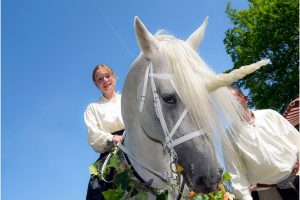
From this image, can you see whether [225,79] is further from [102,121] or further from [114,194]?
[102,121]

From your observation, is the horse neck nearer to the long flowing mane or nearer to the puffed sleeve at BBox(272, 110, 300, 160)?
the long flowing mane

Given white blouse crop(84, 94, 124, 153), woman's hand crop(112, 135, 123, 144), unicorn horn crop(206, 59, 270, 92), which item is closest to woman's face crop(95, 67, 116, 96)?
white blouse crop(84, 94, 124, 153)

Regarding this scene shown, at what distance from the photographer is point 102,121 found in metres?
4.74

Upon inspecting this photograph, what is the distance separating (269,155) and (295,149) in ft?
1.02

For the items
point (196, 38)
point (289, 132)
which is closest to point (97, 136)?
point (196, 38)

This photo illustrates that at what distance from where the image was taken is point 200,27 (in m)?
4.22

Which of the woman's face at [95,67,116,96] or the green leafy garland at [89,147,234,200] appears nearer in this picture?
the green leafy garland at [89,147,234,200]

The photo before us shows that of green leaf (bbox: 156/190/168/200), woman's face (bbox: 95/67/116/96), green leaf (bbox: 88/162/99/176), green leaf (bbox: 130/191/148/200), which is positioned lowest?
green leaf (bbox: 156/190/168/200)

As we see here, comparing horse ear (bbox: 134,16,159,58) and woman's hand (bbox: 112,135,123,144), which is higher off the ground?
horse ear (bbox: 134,16,159,58)

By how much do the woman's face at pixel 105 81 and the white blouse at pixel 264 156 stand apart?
1.78 meters

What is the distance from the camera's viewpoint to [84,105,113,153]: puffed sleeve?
4.43 meters

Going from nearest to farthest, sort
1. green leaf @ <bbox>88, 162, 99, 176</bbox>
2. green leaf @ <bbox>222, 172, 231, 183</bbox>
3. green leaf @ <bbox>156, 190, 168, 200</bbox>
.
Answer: green leaf @ <bbox>156, 190, 168, 200</bbox>, green leaf @ <bbox>222, 172, 231, 183</bbox>, green leaf @ <bbox>88, 162, 99, 176</bbox>

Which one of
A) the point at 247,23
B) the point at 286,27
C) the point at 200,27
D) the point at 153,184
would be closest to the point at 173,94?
the point at 153,184

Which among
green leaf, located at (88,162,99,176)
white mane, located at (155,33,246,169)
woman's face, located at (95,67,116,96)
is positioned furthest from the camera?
woman's face, located at (95,67,116,96)
